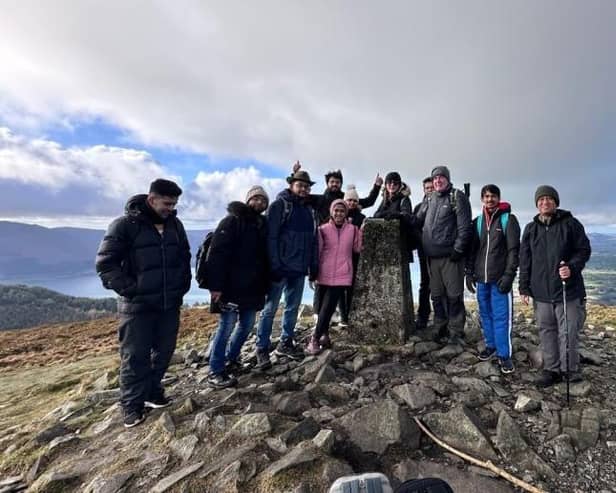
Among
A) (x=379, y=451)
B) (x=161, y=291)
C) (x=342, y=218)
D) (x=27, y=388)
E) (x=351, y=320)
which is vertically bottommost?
(x=27, y=388)

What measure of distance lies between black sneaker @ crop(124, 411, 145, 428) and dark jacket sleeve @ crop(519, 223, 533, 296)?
6342 millimetres

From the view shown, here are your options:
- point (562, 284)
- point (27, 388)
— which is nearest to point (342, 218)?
point (562, 284)

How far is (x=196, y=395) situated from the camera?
5684 millimetres

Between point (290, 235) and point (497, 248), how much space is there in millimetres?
3642

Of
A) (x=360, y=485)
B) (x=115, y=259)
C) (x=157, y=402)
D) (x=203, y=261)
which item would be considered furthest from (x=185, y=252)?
(x=360, y=485)

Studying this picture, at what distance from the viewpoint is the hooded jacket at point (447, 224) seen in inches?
260

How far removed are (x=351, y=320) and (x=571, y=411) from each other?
3.83 m

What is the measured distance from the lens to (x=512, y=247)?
6090 millimetres

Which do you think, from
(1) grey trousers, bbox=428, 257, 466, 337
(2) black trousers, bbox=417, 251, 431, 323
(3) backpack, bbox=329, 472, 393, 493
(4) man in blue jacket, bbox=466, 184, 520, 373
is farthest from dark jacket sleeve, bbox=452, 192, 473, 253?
(3) backpack, bbox=329, 472, 393, 493

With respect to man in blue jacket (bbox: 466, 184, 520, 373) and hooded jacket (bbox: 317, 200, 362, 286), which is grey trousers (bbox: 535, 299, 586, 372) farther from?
hooded jacket (bbox: 317, 200, 362, 286)

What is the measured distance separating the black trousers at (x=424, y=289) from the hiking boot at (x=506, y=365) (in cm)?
209

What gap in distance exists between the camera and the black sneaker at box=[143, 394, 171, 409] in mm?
5359

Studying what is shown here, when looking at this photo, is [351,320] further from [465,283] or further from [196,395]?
[196,395]

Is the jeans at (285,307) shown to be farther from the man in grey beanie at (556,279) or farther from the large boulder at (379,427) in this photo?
the man in grey beanie at (556,279)
